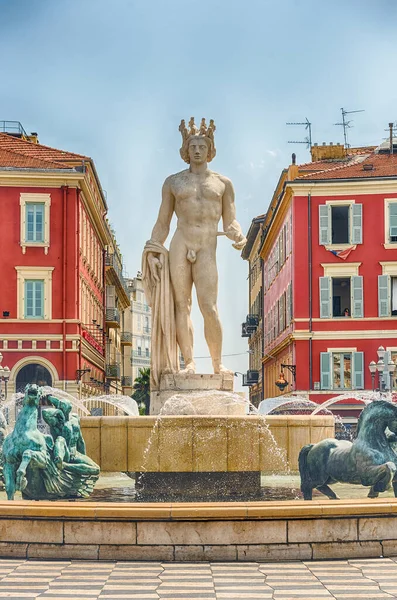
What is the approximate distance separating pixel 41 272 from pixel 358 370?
14003 millimetres

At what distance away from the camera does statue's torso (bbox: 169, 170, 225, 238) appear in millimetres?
13195

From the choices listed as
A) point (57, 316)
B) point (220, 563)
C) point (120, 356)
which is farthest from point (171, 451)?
point (120, 356)

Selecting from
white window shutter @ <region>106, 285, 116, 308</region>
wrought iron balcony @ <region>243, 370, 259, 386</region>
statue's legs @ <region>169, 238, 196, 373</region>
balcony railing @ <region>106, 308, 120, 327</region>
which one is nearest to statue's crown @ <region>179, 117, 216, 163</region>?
statue's legs @ <region>169, 238, 196, 373</region>

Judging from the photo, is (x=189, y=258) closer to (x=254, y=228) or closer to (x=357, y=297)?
(x=357, y=297)

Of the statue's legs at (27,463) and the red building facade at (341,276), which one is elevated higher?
the red building facade at (341,276)

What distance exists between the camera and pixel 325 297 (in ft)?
148

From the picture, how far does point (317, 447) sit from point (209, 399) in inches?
82.4

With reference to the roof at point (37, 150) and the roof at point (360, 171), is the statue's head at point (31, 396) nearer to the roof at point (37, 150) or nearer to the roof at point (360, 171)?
the roof at point (360, 171)

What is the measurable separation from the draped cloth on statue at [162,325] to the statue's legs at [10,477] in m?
3.18

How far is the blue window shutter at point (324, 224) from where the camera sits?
4506 centimetres

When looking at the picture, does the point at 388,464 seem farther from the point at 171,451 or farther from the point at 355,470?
the point at 171,451

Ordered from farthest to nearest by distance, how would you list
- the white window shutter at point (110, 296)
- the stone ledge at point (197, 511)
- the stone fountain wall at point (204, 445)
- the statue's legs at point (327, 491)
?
the white window shutter at point (110, 296) < the stone fountain wall at point (204, 445) < the statue's legs at point (327, 491) < the stone ledge at point (197, 511)

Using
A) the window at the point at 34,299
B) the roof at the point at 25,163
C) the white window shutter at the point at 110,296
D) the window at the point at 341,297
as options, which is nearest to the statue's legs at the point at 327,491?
the window at the point at 341,297

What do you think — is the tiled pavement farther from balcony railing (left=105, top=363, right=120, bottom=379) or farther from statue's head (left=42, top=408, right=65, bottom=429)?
balcony railing (left=105, top=363, right=120, bottom=379)
